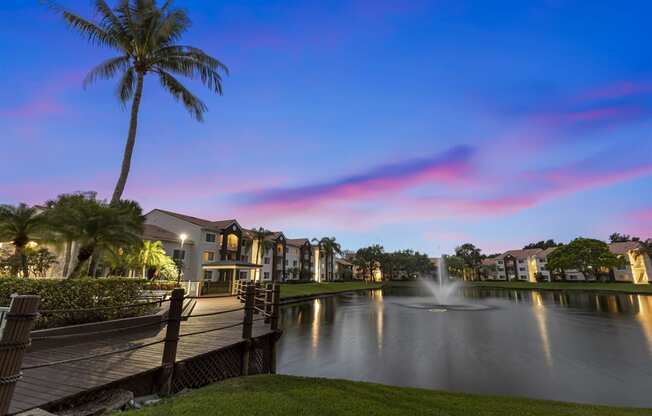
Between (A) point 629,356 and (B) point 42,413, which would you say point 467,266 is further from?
(B) point 42,413

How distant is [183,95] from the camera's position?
56.6 feet

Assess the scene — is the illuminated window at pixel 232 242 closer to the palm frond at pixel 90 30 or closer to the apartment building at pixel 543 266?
the palm frond at pixel 90 30

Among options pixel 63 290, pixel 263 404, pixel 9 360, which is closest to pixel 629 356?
pixel 263 404

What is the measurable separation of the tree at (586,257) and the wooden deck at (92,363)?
77.2 meters

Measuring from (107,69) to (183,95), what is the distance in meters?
3.85

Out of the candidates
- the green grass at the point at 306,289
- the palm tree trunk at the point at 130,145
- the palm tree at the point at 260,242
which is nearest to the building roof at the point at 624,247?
the green grass at the point at 306,289

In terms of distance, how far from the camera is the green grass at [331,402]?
15.2ft

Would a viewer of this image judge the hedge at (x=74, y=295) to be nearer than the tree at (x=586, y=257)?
Yes

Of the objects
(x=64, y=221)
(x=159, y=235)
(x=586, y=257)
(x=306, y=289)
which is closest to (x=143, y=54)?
(x=64, y=221)

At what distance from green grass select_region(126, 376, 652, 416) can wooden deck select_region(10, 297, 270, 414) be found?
4.38ft

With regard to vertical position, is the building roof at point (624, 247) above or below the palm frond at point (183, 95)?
below

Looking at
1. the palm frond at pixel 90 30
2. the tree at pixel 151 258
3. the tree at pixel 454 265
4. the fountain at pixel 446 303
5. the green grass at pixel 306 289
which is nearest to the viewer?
the palm frond at pixel 90 30

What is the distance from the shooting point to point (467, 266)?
320ft

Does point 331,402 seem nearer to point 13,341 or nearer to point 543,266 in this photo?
point 13,341
